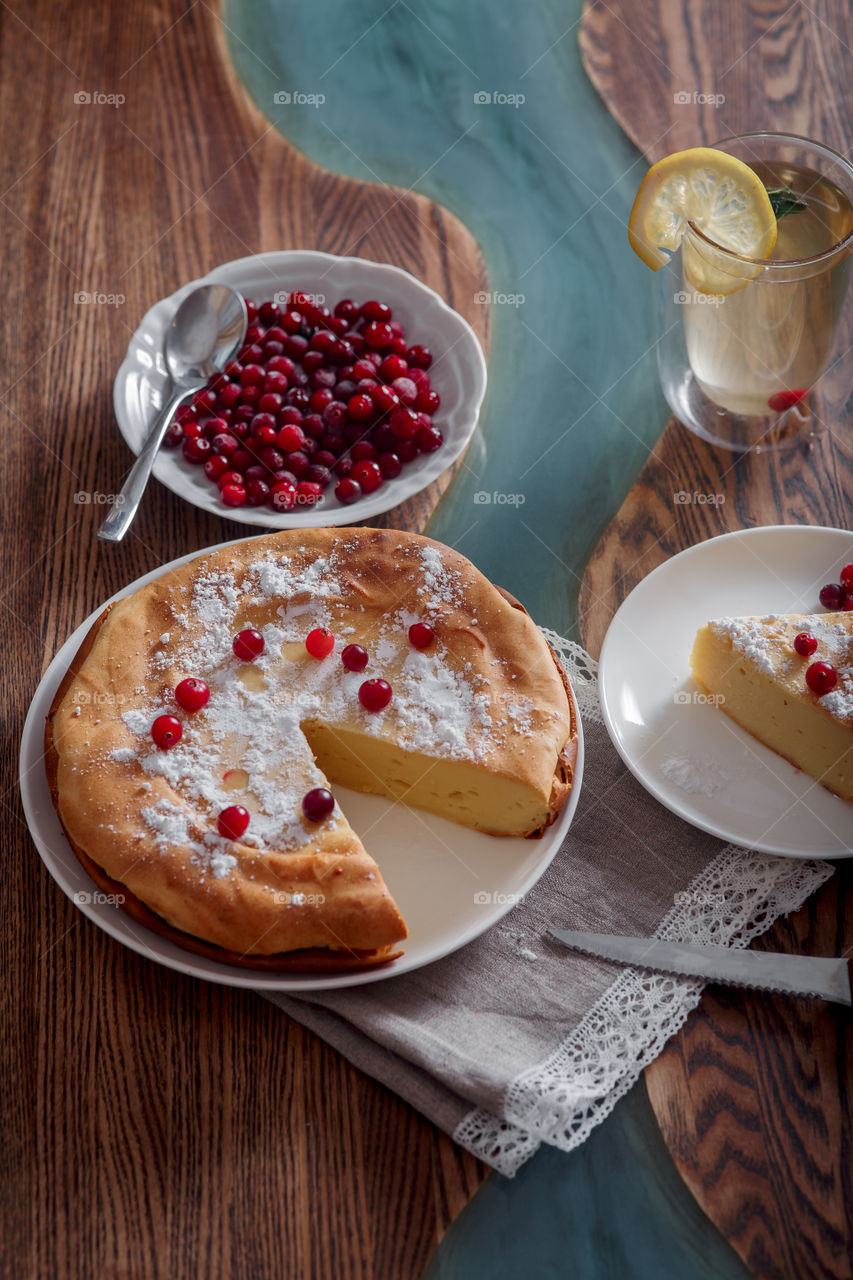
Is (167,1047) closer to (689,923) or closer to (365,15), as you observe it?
(689,923)

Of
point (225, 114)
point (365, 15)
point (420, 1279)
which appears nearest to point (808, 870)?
point (420, 1279)

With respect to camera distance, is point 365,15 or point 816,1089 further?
point 365,15

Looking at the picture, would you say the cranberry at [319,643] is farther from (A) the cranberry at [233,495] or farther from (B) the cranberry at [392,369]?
(B) the cranberry at [392,369]

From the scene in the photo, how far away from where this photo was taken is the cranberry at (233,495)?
278cm

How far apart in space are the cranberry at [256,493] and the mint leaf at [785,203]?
59.0 inches

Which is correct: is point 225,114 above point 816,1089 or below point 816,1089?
above

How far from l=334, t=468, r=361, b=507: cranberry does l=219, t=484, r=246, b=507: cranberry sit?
249 millimetres

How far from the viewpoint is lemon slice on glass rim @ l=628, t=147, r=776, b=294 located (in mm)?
2514

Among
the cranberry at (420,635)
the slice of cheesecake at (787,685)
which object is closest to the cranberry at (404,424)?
the cranberry at (420,635)

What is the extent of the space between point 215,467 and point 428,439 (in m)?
0.58

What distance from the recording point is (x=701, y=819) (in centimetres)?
229

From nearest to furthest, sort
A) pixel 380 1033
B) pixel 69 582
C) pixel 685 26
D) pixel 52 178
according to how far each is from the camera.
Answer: pixel 380 1033, pixel 69 582, pixel 52 178, pixel 685 26

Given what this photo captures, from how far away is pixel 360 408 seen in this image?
115 inches

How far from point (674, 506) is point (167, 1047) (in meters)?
1.89
